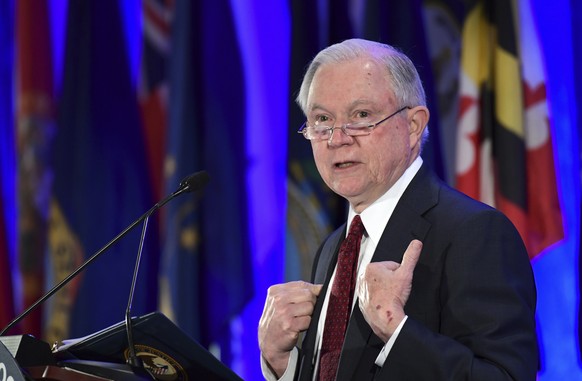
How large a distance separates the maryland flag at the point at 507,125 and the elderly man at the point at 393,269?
3.78 ft

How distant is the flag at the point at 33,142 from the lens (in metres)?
3.68

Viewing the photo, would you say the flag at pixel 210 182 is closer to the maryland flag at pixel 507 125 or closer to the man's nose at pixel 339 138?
the maryland flag at pixel 507 125

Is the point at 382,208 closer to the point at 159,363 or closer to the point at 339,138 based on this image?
the point at 339,138

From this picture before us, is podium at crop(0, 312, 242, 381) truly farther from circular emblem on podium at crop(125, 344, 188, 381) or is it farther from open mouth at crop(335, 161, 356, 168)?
open mouth at crop(335, 161, 356, 168)

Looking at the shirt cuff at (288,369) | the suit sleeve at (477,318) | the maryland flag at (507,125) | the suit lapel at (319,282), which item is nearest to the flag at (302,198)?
the maryland flag at (507,125)

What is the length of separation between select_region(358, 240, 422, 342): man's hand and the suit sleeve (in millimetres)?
36

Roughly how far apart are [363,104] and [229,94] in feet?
5.47

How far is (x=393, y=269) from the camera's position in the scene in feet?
5.54

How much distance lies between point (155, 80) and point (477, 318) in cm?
244

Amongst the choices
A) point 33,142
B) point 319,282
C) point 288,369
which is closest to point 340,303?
point 288,369

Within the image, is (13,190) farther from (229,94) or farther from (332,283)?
(332,283)

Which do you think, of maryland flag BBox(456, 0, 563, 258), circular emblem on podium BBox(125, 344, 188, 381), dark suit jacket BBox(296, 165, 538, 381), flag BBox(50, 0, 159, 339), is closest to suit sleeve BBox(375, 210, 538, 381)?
dark suit jacket BBox(296, 165, 538, 381)

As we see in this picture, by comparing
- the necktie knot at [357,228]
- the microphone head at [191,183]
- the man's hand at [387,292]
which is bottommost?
the man's hand at [387,292]

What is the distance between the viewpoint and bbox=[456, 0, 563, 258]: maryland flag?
10.2ft
